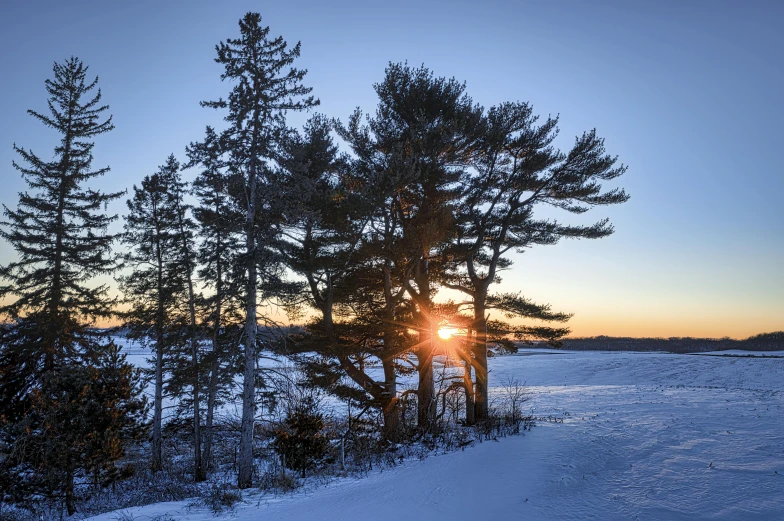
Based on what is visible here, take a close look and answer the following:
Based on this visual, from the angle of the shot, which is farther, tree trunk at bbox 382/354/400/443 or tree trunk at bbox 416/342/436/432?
tree trunk at bbox 416/342/436/432

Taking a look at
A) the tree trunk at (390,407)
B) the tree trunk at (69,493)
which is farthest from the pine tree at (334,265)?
the tree trunk at (69,493)

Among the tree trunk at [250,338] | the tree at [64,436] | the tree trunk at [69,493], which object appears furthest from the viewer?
the tree trunk at [250,338]

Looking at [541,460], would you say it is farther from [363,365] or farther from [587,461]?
[363,365]

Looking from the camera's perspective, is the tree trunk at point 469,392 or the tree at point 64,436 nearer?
the tree at point 64,436

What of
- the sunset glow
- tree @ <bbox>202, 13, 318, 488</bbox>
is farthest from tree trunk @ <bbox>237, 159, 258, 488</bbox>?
the sunset glow

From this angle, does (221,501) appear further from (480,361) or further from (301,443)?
(480,361)

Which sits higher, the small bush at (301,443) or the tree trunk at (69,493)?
the small bush at (301,443)

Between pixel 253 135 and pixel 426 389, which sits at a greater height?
pixel 253 135


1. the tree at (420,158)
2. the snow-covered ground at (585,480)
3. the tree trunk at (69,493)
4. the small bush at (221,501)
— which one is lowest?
the tree trunk at (69,493)

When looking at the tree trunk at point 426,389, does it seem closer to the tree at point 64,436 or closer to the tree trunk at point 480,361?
the tree trunk at point 480,361

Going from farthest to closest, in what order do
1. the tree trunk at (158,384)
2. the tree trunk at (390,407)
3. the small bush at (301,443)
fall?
the tree trunk at (158,384), the tree trunk at (390,407), the small bush at (301,443)

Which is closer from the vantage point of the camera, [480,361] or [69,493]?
[69,493]

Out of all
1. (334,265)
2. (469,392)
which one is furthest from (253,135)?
(469,392)

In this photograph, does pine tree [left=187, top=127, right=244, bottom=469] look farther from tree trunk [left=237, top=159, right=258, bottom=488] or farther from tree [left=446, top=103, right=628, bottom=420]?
tree [left=446, top=103, right=628, bottom=420]
